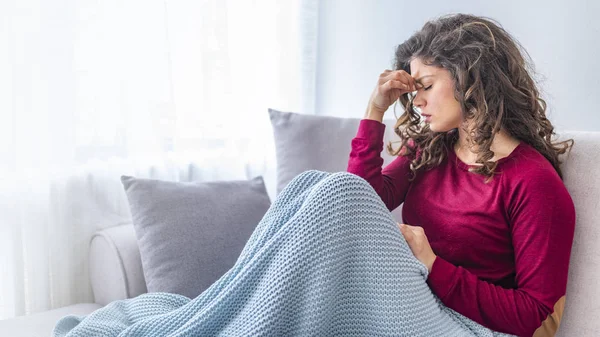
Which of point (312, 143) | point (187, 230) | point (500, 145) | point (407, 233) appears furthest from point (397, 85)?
point (187, 230)

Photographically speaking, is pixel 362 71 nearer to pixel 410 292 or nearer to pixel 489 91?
pixel 489 91

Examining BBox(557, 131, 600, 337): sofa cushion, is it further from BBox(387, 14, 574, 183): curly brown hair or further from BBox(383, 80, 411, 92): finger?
BBox(383, 80, 411, 92): finger

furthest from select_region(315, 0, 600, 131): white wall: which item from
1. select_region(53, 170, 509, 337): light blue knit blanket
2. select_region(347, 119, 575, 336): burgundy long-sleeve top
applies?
select_region(53, 170, 509, 337): light blue knit blanket

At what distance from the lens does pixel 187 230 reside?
152 cm

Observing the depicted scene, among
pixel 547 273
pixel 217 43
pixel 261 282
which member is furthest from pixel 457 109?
pixel 217 43

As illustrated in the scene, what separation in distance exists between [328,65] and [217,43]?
0.50 metres

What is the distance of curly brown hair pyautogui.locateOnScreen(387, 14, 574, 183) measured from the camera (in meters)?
1.25

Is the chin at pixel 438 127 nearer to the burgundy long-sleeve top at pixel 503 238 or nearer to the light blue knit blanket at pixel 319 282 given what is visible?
the burgundy long-sleeve top at pixel 503 238

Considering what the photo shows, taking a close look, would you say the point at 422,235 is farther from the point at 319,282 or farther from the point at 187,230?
the point at 187,230

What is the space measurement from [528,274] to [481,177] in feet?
0.75

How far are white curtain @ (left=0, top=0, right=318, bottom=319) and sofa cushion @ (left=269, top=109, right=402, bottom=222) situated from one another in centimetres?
32

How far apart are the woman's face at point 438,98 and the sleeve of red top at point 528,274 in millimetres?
199

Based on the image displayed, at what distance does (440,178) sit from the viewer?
139 cm

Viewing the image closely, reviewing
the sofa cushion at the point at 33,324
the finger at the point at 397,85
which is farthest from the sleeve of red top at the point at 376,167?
the sofa cushion at the point at 33,324
